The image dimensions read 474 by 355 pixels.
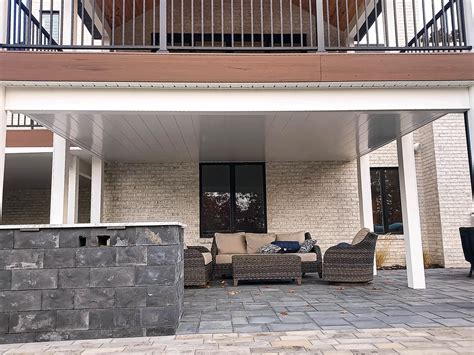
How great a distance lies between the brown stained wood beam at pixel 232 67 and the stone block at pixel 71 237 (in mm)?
1550

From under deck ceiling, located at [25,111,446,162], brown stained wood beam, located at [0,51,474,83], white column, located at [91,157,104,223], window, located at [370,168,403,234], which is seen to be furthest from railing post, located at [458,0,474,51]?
white column, located at [91,157,104,223]

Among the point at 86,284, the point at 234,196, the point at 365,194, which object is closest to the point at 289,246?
the point at 365,194

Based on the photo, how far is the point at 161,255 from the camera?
3.73 m

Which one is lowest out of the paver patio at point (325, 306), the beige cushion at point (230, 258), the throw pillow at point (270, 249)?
the paver patio at point (325, 306)

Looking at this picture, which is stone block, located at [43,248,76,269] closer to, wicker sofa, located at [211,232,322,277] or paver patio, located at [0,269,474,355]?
paver patio, located at [0,269,474,355]

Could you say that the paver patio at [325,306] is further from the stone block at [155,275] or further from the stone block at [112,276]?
the stone block at [112,276]

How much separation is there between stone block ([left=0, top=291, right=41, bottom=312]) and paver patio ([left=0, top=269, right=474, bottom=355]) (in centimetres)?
30

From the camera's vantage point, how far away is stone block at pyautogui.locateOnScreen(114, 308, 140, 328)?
364 centimetres

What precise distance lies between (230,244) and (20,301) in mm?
4756

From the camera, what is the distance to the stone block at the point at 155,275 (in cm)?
369

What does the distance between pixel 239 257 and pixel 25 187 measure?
27.4 ft

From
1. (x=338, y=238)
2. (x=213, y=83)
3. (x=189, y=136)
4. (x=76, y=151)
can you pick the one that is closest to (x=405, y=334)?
(x=213, y=83)

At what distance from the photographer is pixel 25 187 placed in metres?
12.2

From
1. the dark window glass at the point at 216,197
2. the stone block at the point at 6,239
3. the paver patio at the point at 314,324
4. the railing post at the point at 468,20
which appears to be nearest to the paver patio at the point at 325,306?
the paver patio at the point at 314,324
